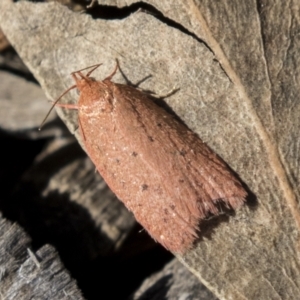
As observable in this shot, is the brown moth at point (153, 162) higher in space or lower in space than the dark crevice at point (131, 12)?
lower

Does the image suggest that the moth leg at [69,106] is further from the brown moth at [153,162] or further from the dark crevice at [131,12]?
the dark crevice at [131,12]

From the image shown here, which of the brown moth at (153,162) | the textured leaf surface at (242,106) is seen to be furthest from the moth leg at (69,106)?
the textured leaf surface at (242,106)

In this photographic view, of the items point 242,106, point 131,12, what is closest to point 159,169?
point 242,106

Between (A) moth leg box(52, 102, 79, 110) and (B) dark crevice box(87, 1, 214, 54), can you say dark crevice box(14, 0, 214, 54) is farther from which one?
(A) moth leg box(52, 102, 79, 110)

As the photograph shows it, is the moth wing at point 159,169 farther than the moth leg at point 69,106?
No

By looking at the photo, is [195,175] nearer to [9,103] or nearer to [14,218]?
[14,218]

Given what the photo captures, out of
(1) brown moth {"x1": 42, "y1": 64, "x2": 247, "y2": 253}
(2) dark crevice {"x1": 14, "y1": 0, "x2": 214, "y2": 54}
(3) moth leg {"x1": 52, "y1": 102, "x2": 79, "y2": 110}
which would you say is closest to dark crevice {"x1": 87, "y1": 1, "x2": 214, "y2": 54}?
(2) dark crevice {"x1": 14, "y1": 0, "x2": 214, "y2": 54}

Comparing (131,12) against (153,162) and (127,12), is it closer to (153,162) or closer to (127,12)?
(127,12)

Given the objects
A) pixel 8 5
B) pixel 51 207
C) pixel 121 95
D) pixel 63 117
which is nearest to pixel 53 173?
pixel 51 207

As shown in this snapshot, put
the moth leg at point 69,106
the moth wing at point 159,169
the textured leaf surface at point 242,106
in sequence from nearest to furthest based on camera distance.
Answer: the textured leaf surface at point 242,106 → the moth wing at point 159,169 → the moth leg at point 69,106
